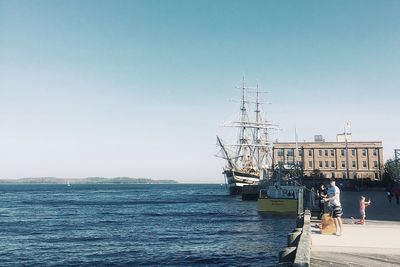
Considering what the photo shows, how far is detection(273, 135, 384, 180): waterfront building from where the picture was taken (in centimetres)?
11044

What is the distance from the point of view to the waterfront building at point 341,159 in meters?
110

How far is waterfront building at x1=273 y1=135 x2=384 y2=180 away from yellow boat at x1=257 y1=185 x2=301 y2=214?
59.4 m

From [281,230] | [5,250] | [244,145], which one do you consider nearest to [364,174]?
[244,145]

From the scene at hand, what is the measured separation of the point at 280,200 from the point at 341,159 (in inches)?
2747

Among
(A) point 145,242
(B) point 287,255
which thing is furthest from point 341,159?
(B) point 287,255

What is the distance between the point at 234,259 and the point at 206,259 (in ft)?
5.54

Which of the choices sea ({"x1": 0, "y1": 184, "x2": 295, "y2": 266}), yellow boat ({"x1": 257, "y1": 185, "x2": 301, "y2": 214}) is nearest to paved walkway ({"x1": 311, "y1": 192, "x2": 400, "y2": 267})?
sea ({"x1": 0, "y1": 184, "x2": 295, "y2": 266})

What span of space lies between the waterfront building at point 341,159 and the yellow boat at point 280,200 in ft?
195

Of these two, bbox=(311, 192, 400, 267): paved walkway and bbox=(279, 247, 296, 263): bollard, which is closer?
bbox=(311, 192, 400, 267): paved walkway

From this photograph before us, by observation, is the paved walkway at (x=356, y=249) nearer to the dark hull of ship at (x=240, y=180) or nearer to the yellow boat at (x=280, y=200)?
the yellow boat at (x=280, y=200)

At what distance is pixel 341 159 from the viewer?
112375mm

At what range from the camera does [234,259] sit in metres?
25.0

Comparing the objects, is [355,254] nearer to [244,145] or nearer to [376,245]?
[376,245]

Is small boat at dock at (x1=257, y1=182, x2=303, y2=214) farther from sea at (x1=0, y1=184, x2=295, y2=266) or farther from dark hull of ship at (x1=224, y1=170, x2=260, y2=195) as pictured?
dark hull of ship at (x1=224, y1=170, x2=260, y2=195)
